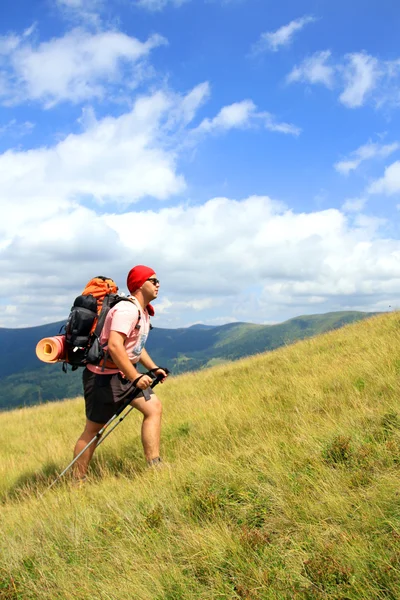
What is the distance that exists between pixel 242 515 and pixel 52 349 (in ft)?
10.5

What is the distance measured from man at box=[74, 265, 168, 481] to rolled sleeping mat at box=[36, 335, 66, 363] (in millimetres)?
399

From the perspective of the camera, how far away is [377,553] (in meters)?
2.48

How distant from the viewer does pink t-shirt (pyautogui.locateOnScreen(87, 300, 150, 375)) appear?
487cm

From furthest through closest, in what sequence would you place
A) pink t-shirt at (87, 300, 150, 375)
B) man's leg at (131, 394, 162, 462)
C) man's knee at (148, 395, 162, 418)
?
man's knee at (148, 395, 162, 418)
man's leg at (131, 394, 162, 462)
pink t-shirt at (87, 300, 150, 375)

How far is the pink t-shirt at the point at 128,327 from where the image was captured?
192 inches

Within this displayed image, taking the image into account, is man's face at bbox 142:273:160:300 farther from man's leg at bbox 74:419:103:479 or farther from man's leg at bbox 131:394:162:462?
man's leg at bbox 74:419:103:479

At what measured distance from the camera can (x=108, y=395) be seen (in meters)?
5.17

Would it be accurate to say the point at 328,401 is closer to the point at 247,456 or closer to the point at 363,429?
the point at 363,429

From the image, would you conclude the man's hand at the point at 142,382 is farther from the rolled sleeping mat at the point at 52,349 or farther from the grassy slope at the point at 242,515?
the rolled sleeping mat at the point at 52,349

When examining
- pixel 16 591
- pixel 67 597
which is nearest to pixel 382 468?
pixel 67 597

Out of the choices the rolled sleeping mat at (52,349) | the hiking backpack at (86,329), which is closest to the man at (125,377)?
the hiking backpack at (86,329)

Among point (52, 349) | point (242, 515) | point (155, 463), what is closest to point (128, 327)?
point (52, 349)

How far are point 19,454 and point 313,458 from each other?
22.6ft

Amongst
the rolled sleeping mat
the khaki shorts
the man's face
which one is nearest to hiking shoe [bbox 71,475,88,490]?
the khaki shorts
